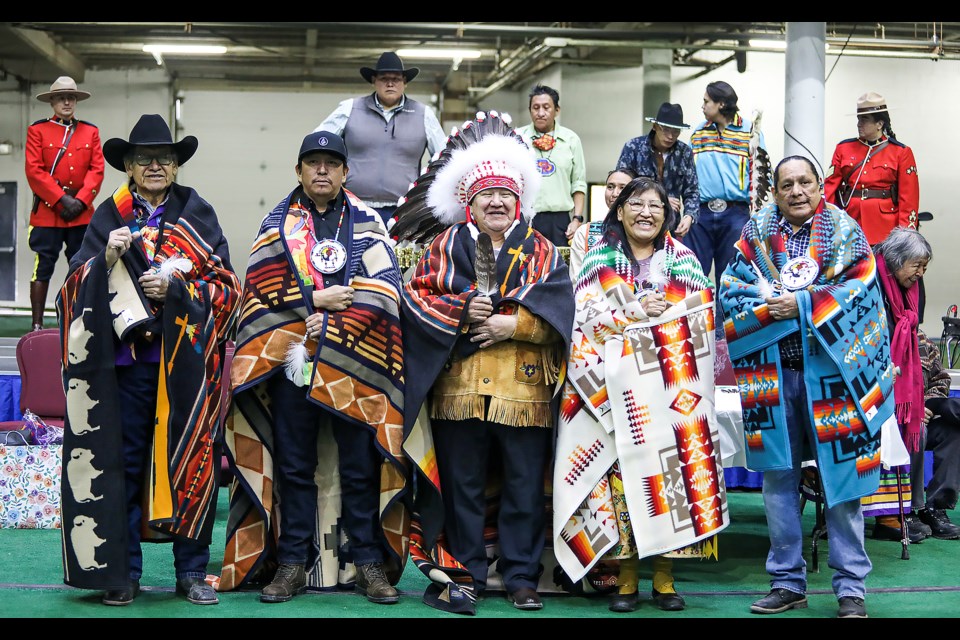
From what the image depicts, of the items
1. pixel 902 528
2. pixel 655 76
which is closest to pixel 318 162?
pixel 902 528

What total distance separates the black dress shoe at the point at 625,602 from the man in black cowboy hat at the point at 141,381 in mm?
1390

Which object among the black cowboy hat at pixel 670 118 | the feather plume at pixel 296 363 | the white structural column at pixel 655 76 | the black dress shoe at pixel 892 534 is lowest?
the black dress shoe at pixel 892 534

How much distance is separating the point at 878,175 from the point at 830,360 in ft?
11.4

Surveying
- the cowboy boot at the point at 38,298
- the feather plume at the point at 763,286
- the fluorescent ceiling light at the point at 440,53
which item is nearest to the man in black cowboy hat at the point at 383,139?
the feather plume at the point at 763,286

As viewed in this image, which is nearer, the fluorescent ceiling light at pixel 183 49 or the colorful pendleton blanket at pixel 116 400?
the colorful pendleton blanket at pixel 116 400

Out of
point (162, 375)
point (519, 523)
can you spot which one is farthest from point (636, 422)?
point (162, 375)

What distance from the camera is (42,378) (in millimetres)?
5598

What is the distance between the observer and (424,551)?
3.99 metres

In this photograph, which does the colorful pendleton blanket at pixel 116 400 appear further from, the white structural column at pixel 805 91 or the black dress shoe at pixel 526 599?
the white structural column at pixel 805 91

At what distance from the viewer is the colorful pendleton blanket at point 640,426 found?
3.89 metres

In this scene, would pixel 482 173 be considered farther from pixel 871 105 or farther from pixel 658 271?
pixel 871 105

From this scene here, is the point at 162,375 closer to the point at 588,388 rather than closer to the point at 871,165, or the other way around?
the point at 588,388

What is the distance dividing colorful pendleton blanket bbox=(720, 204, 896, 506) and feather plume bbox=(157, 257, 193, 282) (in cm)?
194
